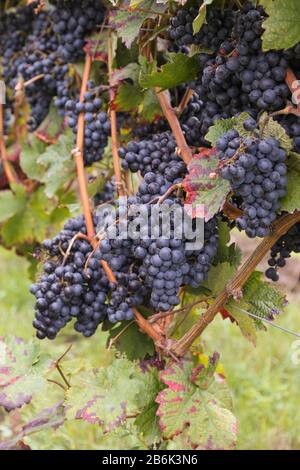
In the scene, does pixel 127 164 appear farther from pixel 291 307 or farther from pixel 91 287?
pixel 291 307

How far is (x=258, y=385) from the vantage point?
11.2 feet

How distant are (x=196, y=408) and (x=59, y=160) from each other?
38.2 inches

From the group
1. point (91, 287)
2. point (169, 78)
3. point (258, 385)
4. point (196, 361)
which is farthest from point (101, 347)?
point (169, 78)

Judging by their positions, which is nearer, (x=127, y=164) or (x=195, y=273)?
(x=195, y=273)

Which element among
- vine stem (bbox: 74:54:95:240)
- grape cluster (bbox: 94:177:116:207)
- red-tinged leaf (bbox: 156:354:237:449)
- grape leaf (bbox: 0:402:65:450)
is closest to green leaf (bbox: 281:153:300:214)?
red-tinged leaf (bbox: 156:354:237:449)

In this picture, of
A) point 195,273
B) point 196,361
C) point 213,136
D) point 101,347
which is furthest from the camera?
point 101,347

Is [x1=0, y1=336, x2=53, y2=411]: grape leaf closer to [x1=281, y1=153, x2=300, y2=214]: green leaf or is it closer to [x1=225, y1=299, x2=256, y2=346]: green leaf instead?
[x1=225, y1=299, x2=256, y2=346]: green leaf

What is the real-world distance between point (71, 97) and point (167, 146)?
0.58 m

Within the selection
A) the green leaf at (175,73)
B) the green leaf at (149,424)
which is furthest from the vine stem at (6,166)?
the green leaf at (149,424)

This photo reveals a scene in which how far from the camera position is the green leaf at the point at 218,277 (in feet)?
5.25

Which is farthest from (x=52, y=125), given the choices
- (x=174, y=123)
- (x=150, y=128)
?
(x=174, y=123)

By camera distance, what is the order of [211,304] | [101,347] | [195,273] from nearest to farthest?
[195,273]
[211,304]
[101,347]

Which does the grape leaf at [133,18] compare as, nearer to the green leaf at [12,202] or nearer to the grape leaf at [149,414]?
the grape leaf at [149,414]

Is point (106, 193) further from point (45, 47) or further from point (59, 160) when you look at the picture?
point (45, 47)
